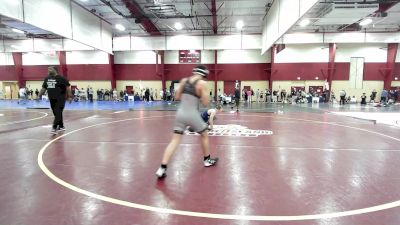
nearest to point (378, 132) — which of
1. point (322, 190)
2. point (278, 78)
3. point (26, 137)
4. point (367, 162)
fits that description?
point (367, 162)

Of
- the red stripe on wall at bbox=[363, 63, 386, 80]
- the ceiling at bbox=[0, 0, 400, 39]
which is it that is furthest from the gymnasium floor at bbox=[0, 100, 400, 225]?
the red stripe on wall at bbox=[363, 63, 386, 80]

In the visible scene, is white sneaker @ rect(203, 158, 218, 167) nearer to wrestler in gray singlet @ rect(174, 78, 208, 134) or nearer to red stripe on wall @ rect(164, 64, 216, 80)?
wrestler in gray singlet @ rect(174, 78, 208, 134)

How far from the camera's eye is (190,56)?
114 feet

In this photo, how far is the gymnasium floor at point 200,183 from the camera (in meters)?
3.06

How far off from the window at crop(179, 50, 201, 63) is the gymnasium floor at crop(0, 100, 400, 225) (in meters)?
28.3

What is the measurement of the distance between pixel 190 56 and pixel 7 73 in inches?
1087

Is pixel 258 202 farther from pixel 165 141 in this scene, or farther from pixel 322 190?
pixel 165 141

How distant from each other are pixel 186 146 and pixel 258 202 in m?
3.44

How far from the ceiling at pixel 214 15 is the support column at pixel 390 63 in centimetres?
195

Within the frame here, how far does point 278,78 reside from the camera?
A: 110 feet

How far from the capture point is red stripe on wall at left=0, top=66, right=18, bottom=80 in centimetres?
3841

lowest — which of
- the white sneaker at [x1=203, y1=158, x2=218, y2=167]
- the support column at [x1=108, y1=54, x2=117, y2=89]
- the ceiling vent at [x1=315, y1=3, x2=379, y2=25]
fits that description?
the white sneaker at [x1=203, y1=158, x2=218, y2=167]

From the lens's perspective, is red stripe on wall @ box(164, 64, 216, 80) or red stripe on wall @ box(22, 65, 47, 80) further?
red stripe on wall @ box(22, 65, 47, 80)

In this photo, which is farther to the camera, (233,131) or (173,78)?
(173,78)
